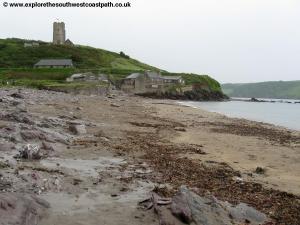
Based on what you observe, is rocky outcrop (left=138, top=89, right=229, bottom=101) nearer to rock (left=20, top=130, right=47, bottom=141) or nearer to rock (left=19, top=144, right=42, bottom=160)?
rock (left=20, top=130, right=47, bottom=141)

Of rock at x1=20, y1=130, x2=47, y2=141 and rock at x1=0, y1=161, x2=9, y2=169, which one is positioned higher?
rock at x1=20, y1=130, x2=47, y2=141

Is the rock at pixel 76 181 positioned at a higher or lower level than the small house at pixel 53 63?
lower

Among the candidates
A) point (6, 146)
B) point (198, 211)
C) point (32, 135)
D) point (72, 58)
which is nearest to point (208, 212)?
point (198, 211)

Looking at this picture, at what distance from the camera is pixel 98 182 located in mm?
12914

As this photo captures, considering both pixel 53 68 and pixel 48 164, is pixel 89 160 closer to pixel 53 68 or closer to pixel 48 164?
pixel 48 164

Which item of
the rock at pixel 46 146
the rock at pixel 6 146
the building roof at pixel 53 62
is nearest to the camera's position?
the rock at pixel 6 146

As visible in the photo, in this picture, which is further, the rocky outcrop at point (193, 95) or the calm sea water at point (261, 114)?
the rocky outcrop at point (193, 95)

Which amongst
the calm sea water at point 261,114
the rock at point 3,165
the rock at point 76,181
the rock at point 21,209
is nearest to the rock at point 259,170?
the rock at point 76,181

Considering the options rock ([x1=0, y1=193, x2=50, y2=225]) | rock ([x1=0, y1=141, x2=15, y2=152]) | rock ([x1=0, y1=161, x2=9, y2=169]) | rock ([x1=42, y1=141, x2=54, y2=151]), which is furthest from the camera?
rock ([x1=42, y1=141, x2=54, y2=151])

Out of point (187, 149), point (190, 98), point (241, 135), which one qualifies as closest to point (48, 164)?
point (187, 149)

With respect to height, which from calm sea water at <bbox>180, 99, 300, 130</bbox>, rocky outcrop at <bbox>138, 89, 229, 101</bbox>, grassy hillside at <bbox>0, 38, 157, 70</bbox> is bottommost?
calm sea water at <bbox>180, 99, 300, 130</bbox>

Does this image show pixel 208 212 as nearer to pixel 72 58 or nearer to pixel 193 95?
pixel 193 95

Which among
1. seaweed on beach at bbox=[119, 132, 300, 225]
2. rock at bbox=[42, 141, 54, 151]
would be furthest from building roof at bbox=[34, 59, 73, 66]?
rock at bbox=[42, 141, 54, 151]

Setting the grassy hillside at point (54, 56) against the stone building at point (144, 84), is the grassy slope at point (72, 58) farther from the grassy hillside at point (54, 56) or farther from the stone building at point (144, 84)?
the stone building at point (144, 84)
